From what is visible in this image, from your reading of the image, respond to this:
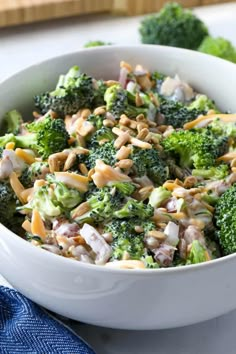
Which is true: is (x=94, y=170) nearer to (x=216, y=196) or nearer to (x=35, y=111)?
(x=216, y=196)

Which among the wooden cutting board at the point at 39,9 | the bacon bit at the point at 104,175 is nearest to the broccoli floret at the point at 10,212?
the bacon bit at the point at 104,175

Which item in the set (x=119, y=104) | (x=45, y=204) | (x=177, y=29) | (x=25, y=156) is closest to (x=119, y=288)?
(x=45, y=204)

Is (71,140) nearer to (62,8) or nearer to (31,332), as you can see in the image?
(31,332)

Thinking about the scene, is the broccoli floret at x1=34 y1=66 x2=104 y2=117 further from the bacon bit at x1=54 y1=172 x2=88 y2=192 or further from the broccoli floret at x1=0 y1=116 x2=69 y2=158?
the bacon bit at x1=54 y1=172 x2=88 y2=192

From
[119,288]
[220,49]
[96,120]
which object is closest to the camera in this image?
[119,288]

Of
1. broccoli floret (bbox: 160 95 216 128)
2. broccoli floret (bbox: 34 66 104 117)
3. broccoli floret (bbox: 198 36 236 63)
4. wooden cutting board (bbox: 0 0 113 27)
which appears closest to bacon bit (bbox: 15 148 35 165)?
broccoli floret (bbox: 34 66 104 117)

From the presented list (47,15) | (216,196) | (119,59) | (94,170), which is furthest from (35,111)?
(47,15)

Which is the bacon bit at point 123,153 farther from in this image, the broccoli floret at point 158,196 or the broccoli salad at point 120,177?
the broccoli floret at point 158,196
